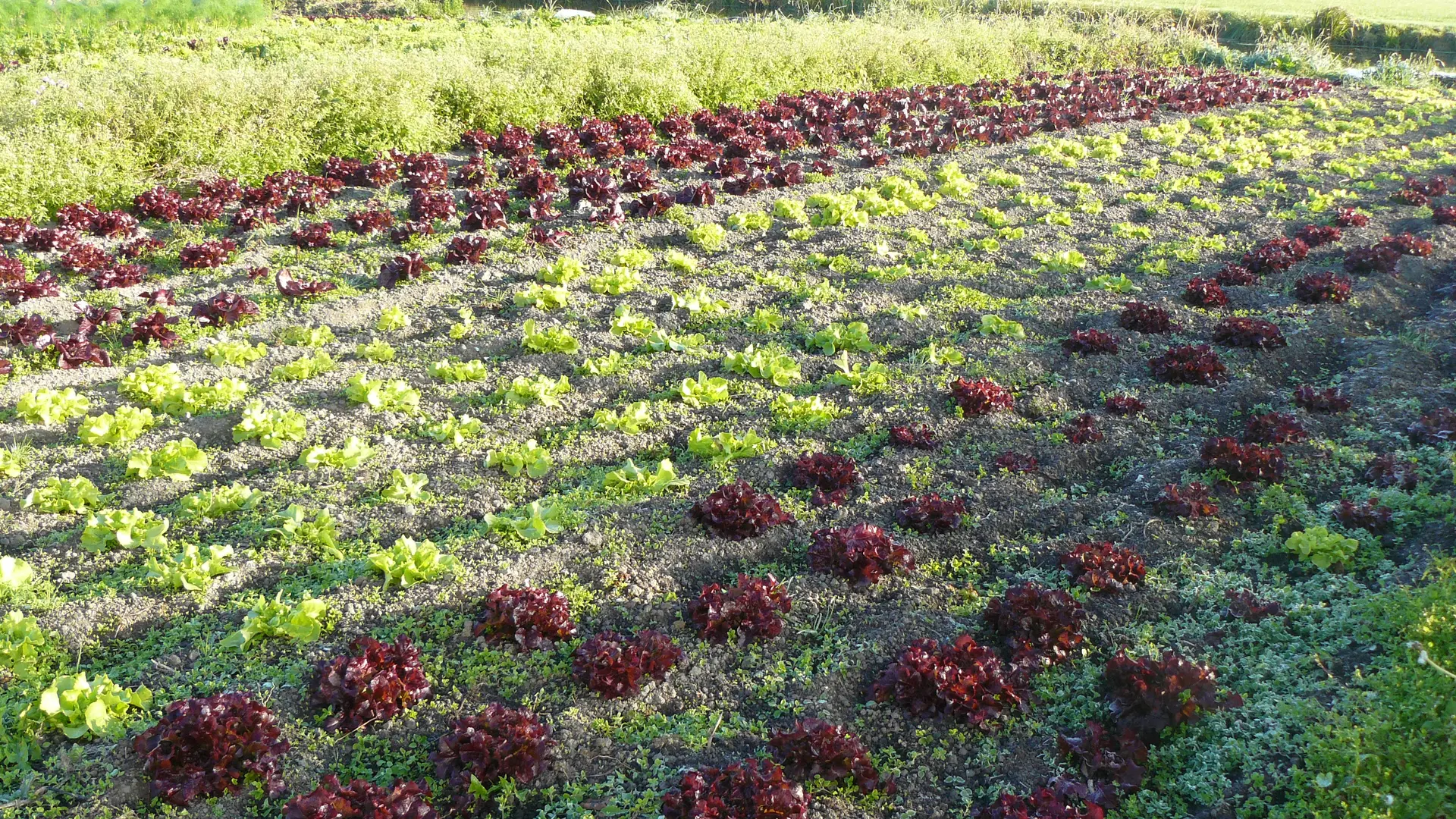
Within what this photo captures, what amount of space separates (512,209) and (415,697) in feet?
27.6

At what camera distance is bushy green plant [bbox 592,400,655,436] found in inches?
272

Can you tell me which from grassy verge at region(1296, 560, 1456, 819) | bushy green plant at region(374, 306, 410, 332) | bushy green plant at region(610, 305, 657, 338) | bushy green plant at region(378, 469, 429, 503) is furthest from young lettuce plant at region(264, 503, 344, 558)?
grassy verge at region(1296, 560, 1456, 819)

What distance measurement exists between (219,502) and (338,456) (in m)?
0.83

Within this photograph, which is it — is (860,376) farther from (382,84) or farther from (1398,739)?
(382,84)

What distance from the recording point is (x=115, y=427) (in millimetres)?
6656

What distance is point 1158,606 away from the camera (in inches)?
206

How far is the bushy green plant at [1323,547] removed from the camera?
17.8ft

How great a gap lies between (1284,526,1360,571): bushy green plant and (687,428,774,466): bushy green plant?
11.3ft

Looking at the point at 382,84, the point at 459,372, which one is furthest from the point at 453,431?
the point at 382,84

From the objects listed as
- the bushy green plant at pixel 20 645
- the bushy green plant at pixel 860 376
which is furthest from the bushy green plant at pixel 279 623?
the bushy green plant at pixel 860 376

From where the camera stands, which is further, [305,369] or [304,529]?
[305,369]

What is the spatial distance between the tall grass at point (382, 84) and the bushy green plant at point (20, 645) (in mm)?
8196

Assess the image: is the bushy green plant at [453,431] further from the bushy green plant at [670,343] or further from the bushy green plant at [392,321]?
the bushy green plant at [392,321]

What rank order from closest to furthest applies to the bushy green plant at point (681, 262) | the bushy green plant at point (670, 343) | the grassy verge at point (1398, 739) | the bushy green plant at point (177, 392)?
1. the grassy verge at point (1398, 739)
2. the bushy green plant at point (177, 392)
3. the bushy green plant at point (670, 343)
4. the bushy green plant at point (681, 262)
